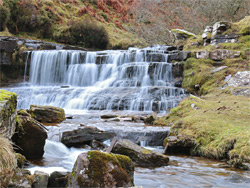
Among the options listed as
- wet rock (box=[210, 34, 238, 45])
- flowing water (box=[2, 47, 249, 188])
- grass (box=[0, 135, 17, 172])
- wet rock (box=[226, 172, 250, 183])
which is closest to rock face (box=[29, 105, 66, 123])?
flowing water (box=[2, 47, 249, 188])

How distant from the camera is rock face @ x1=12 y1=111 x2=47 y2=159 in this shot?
4762mm

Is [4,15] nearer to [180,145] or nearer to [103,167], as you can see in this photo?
[180,145]

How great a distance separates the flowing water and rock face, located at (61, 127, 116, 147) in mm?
198

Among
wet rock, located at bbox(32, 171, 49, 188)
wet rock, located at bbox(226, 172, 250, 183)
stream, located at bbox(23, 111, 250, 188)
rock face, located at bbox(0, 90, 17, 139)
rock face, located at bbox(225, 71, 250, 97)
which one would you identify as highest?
rock face, located at bbox(225, 71, 250, 97)

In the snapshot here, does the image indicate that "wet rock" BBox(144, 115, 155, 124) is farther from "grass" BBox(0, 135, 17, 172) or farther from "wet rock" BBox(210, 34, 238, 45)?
"wet rock" BBox(210, 34, 238, 45)

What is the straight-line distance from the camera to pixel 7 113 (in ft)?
12.9

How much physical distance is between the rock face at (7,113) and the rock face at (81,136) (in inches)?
72.6

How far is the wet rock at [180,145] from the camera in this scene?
6.08 m

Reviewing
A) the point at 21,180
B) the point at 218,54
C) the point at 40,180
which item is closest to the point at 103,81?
the point at 218,54

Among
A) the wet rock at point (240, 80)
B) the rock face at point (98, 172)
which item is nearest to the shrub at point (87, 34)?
the wet rock at point (240, 80)

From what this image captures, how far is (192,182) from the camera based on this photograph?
13.6 feet

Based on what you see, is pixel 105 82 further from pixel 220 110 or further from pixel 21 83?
pixel 220 110

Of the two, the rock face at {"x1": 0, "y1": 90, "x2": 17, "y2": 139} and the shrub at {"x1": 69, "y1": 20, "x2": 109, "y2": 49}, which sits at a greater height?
the shrub at {"x1": 69, "y1": 20, "x2": 109, "y2": 49}

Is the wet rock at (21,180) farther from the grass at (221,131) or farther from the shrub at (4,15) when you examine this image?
the shrub at (4,15)
